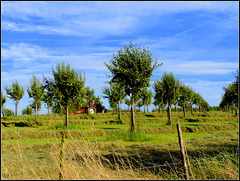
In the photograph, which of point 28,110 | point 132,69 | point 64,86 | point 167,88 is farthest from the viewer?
point 28,110

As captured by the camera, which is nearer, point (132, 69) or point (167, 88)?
point (132, 69)

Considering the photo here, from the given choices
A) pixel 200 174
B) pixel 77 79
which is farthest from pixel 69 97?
pixel 200 174

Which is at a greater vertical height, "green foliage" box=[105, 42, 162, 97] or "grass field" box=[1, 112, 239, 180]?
"green foliage" box=[105, 42, 162, 97]

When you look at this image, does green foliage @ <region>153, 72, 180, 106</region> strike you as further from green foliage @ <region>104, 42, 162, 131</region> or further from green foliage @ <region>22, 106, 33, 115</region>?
green foliage @ <region>22, 106, 33, 115</region>

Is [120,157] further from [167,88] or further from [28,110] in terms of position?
[28,110]

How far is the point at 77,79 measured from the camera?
21.9 meters

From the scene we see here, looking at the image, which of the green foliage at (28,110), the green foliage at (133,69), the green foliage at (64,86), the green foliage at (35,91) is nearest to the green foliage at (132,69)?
the green foliage at (133,69)

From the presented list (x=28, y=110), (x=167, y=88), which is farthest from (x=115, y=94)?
(x=28, y=110)

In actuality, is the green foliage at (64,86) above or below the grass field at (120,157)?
above

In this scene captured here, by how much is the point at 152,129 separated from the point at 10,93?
25755mm

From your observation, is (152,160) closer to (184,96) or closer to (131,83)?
(131,83)

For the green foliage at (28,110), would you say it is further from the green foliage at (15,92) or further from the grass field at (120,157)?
the grass field at (120,157)

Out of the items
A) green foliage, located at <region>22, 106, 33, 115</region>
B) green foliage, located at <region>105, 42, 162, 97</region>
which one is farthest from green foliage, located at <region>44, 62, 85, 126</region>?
green foliage, located at <region>22, 106, 33, 115</region>

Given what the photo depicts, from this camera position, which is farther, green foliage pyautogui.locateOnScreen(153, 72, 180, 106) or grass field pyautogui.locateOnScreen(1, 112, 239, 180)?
green foliage pyautogui.locateOnScreen(153, 72, 180, 106)
